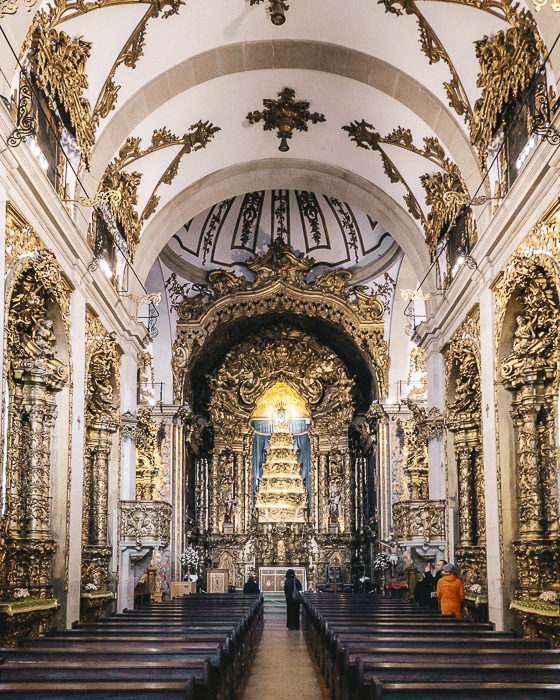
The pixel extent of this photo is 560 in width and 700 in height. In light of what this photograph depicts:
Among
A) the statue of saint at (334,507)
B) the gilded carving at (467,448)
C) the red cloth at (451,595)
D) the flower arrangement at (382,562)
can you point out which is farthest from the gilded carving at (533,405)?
the statue of saint at (334,507)

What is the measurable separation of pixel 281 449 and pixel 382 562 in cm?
568

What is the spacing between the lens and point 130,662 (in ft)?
19.3

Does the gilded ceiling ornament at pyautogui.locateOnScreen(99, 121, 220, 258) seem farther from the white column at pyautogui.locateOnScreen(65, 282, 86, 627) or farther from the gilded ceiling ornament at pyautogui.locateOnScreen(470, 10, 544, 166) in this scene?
the gilded ceiling ornament at pyautogui.locateOnScreen(470, 10, 544, 166)

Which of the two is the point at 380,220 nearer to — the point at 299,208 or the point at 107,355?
the point at 299,208

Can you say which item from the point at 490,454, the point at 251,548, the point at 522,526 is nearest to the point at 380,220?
the point at 490,454

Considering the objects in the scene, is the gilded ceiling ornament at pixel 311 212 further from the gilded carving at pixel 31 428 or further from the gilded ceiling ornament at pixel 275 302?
the gilded carving at pixel 31 428

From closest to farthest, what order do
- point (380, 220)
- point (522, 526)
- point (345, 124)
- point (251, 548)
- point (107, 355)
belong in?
point (522, 526) → point (107, 355) → point (345, 124) → point (380, 220) → point (251, 548)

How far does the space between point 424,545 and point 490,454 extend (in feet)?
13.0

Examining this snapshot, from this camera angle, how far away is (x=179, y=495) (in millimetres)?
21828

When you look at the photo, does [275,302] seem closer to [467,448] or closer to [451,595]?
[467,448]

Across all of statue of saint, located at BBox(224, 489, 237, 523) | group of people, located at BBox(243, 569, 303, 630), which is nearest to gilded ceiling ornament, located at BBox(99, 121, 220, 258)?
group of people, located at BBox(243, 569, 303, 630)

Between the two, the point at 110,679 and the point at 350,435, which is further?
the point at 350,435

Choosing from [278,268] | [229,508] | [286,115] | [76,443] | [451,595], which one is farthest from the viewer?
Answer: [229,508]

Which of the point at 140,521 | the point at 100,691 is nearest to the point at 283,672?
the point at 140,521
